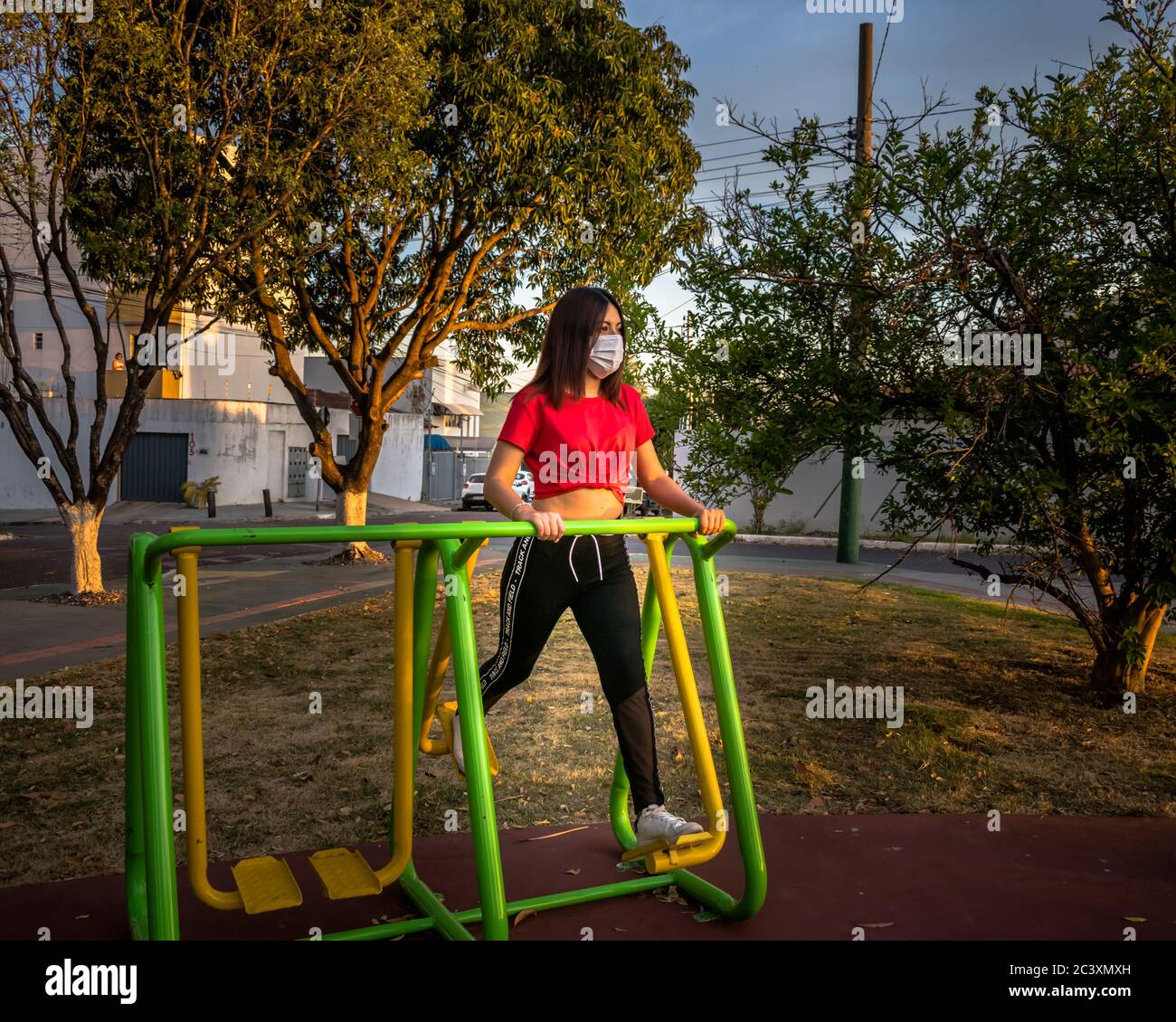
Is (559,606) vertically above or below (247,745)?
above

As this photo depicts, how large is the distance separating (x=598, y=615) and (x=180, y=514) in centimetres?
2457

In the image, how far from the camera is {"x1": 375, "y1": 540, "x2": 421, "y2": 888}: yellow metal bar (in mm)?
3158

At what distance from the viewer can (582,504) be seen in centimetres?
321

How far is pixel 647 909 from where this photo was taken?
10.7 feet

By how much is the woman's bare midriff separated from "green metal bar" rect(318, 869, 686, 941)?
117 cm

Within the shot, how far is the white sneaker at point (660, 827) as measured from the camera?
3.06m

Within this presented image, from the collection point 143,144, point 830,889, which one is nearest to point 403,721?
point 830,889

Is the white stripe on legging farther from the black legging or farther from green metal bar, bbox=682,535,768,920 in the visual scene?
green metal bar, bbox=682,535,768,920

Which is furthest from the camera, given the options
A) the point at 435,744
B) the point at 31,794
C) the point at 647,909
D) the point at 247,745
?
the point at 247,745

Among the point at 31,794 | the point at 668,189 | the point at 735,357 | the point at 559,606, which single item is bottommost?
the point at 31,794

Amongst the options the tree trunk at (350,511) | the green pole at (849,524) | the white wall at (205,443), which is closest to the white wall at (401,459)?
the white wall at (205,443)

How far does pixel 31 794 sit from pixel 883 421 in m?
4.73
